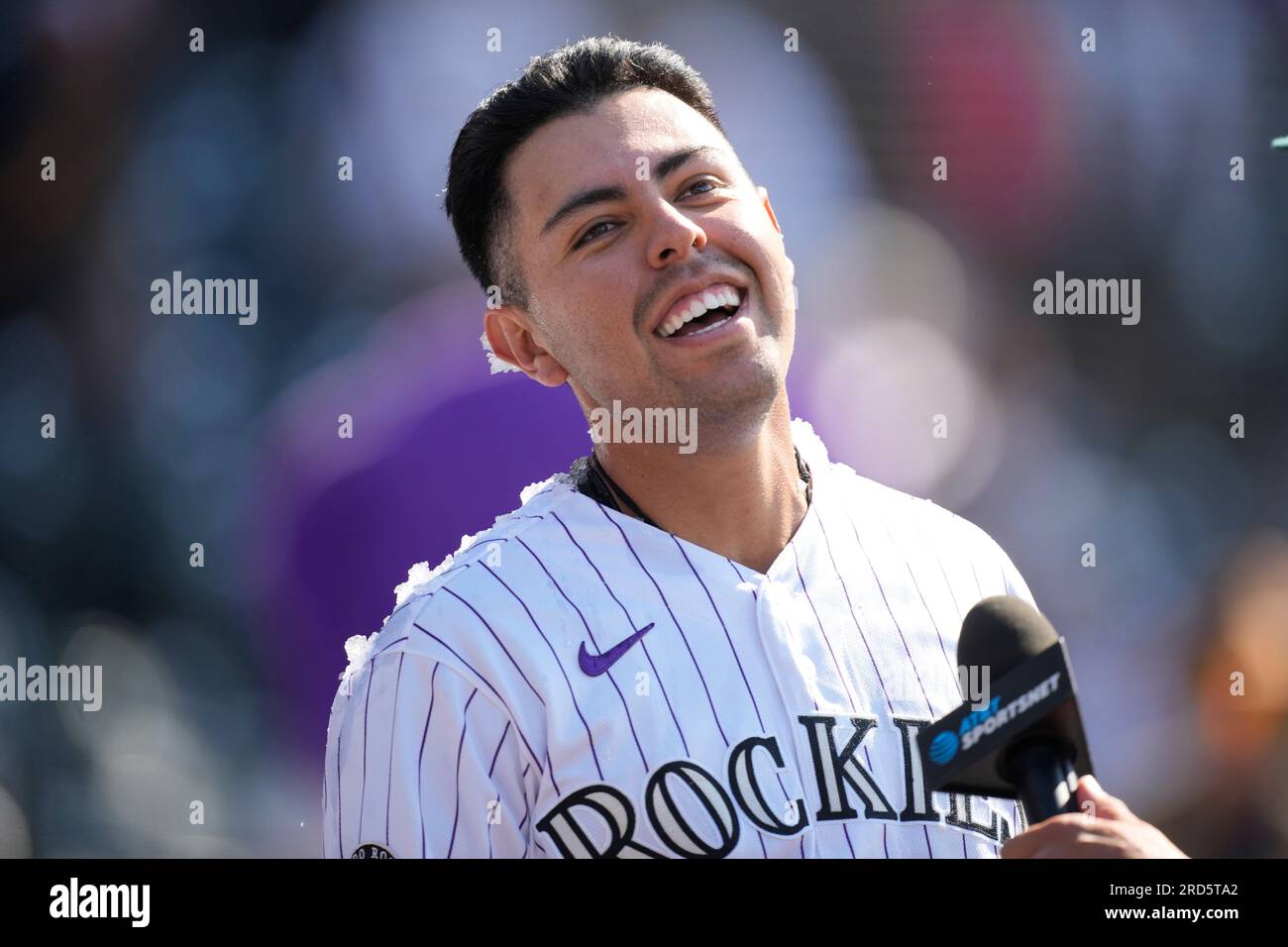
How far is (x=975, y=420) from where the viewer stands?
2492 millimetres

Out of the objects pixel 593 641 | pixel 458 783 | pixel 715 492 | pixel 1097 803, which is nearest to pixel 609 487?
pixel 715 492

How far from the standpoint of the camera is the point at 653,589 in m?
1.63

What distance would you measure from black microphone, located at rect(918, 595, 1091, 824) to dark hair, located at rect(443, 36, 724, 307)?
986 mm

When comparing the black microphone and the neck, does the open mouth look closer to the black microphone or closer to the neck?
the neck

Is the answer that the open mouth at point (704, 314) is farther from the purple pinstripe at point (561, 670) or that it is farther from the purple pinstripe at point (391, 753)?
the purple pinstripe at point (391, 753)

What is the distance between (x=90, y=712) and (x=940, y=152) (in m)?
→ 2.01

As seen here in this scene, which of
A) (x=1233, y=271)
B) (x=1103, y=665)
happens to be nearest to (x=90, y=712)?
(x=1103, y=665)

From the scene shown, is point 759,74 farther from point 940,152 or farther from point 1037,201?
point 1037,201

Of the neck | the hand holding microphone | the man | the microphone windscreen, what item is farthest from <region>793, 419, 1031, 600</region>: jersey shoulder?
the hand holding microphone

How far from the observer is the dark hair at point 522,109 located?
1.81m

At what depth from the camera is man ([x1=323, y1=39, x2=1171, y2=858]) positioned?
4.79 ft
